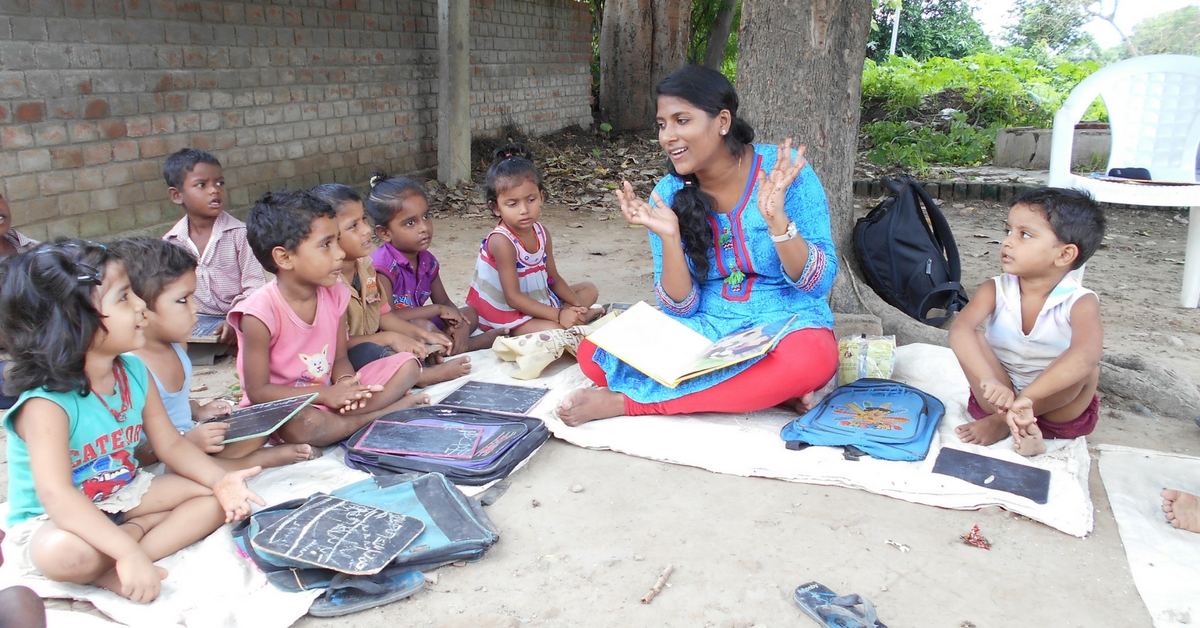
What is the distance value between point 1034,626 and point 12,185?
5279mm

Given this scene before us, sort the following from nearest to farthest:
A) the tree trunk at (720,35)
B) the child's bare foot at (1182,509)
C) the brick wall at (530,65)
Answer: the child's bare foot at (1182,509) → the brick wall at (530,65) → the tree trunk at (720,35)

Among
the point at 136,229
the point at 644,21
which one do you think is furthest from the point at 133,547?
the point at 644,21

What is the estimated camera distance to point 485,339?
161 inches

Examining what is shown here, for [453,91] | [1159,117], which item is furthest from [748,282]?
[453,91]

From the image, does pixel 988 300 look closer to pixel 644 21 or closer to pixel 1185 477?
pixel 1185 477

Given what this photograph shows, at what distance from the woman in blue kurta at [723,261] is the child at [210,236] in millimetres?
1763

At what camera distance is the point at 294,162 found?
22.3 feet

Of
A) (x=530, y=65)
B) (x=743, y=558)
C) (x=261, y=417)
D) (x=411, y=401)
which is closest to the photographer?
(x=743, y=558)

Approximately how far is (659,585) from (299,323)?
1625 millimetres

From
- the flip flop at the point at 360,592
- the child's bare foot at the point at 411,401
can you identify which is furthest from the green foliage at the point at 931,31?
the flip flop at the point at 360,592

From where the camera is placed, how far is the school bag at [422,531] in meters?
2.12

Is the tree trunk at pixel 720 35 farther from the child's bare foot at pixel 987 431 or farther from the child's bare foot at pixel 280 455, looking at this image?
the child's bare foot at pixel 280 455

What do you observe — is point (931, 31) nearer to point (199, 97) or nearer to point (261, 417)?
point (199, 97)

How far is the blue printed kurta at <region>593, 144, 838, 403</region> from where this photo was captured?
3.07 metres
